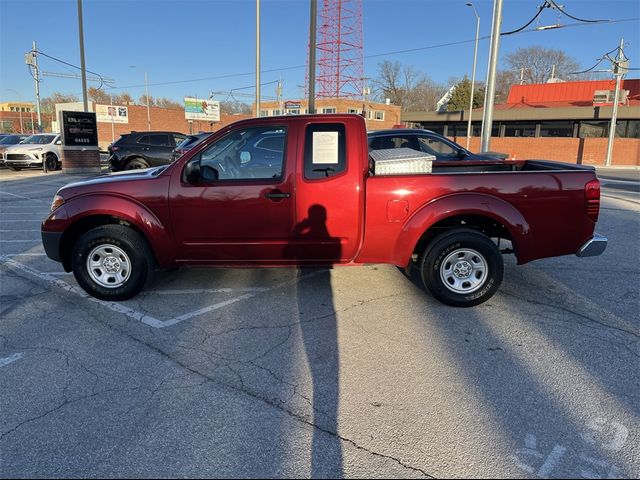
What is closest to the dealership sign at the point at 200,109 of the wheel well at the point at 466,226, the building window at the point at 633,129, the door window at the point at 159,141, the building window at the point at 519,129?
the building window at the point at 519,129

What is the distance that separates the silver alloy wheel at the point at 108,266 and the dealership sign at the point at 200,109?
6406 centimetres

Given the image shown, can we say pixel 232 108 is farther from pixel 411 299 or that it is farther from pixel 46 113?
pixel 411 299

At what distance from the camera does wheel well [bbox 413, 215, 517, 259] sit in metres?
4.86

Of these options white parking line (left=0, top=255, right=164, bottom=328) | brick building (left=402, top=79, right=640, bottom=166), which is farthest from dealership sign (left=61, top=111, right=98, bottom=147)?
brick building (left=402, top=79, right=640, bottom=166)

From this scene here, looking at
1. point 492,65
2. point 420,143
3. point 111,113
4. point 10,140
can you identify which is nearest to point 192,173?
point 420,143

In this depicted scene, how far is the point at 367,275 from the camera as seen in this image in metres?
6.01

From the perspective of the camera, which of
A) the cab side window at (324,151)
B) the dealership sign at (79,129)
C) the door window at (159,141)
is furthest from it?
the dealership sign at (79,129)

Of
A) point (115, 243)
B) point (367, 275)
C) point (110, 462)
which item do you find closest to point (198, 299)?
point (115, 243)

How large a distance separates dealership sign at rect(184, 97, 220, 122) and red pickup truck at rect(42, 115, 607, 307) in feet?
211

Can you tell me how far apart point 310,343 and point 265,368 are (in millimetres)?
539

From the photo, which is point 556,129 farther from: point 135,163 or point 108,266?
point 108,266

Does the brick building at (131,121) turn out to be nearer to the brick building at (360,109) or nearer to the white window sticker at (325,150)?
the brick building at (360,109)

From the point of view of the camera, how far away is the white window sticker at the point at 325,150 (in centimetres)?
471

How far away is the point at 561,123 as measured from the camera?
128 feet
